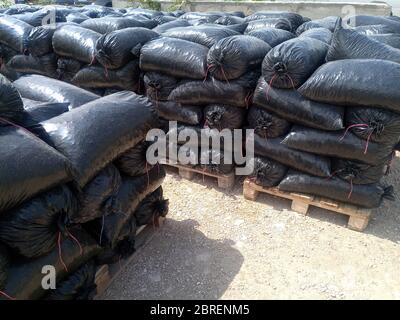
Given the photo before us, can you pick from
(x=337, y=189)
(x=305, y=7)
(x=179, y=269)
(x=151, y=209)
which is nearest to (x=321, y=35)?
(x=337, y=189)

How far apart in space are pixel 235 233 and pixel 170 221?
0.61 meters

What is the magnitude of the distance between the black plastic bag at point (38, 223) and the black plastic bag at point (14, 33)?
352cm

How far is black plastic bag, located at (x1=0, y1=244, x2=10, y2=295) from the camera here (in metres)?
1.61

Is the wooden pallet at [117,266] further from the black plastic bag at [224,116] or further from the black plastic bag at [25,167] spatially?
the black plastic bag at [224,116]

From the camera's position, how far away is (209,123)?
3.35 meters

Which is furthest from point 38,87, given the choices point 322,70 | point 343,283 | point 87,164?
point 343,283

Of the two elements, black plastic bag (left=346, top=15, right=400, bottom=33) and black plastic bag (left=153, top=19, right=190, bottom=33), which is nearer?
black plastic bag (left=153, top=19, right=190, bottom=33)

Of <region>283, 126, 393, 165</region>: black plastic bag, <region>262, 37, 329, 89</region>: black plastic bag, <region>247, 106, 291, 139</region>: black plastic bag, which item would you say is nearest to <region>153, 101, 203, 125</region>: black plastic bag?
<region>247, 106, 291, 139</region>: black plastic bag

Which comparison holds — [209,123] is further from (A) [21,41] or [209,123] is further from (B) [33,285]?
(A) [21,41]

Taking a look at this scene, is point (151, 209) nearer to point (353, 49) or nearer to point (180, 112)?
point (180, 112)

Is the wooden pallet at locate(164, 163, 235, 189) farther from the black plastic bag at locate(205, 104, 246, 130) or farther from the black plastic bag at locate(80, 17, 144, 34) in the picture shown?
the black plastic bag at locate(80, 17, 144, 34)

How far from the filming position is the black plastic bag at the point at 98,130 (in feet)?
6.27

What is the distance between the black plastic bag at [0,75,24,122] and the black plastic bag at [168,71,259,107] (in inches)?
69.3

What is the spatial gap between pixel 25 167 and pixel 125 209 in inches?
34.3
